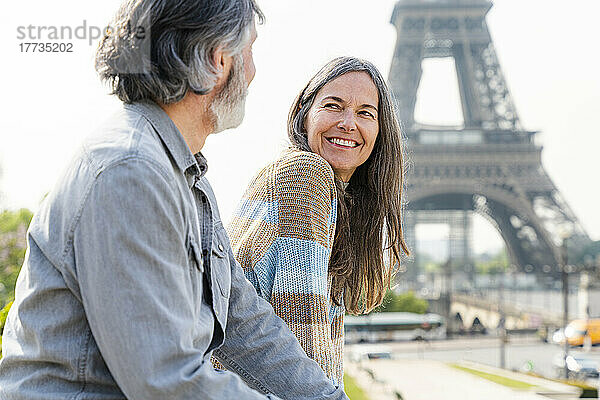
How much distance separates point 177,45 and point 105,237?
31 centimetres

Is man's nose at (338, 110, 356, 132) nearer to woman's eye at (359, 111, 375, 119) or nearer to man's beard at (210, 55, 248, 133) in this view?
woman's eye at (359, 111, 375, 119)

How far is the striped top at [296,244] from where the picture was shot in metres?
1.48

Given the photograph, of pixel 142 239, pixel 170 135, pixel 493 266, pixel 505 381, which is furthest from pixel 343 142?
pixel 493 266

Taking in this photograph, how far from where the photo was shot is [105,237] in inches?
36.2

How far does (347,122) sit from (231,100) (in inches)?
23.3

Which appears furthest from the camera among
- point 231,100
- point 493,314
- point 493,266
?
point 493,266

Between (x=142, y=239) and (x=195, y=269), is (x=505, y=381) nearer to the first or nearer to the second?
(x=195, y=269)

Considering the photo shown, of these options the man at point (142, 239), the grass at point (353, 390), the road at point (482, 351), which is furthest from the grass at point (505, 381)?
the man at point (142, 239)

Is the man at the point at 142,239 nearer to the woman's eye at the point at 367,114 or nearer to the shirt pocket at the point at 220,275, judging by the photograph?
the shirt pocket at the point at 220,275

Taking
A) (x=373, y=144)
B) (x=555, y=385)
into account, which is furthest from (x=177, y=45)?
(x=555, y=385)

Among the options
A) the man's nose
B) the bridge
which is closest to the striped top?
the man's nose

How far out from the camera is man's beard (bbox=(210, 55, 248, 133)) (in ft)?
3.83

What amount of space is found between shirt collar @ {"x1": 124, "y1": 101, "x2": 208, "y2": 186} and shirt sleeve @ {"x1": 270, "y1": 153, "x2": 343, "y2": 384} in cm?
41

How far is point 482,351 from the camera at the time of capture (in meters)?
24.3
